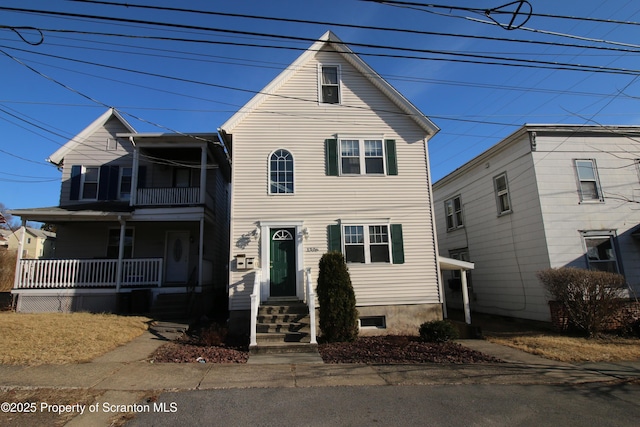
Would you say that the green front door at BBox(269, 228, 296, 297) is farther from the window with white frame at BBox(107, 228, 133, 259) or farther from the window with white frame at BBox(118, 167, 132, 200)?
the window with white frame at BBox(118, 167, 132, 200)

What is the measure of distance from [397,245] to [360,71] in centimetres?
617

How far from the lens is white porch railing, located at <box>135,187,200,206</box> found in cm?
1405

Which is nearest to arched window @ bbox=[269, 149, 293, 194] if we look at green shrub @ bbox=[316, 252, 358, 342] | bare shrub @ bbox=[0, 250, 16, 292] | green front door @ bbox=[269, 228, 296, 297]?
green front door @ bbox=[269, 228, 296, 297]

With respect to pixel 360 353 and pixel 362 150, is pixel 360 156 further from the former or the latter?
pixel 360 353

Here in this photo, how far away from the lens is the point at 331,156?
1181 cm

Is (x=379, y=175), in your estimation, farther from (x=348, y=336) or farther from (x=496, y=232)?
(x=496, y=232)

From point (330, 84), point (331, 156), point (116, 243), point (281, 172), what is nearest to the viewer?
point (281, 172)

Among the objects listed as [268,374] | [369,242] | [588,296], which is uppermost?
[369,242]

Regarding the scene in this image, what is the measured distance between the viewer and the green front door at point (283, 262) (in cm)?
1097

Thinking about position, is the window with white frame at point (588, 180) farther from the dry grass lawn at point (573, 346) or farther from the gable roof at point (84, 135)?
the gable roof at point (84, 135)

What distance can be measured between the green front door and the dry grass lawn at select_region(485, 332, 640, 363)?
20.0 ft

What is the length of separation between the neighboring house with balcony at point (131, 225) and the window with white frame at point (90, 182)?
39 mm

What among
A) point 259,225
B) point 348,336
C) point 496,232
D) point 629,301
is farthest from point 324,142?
point 629,301

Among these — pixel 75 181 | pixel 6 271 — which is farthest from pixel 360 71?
pixel 6 271
